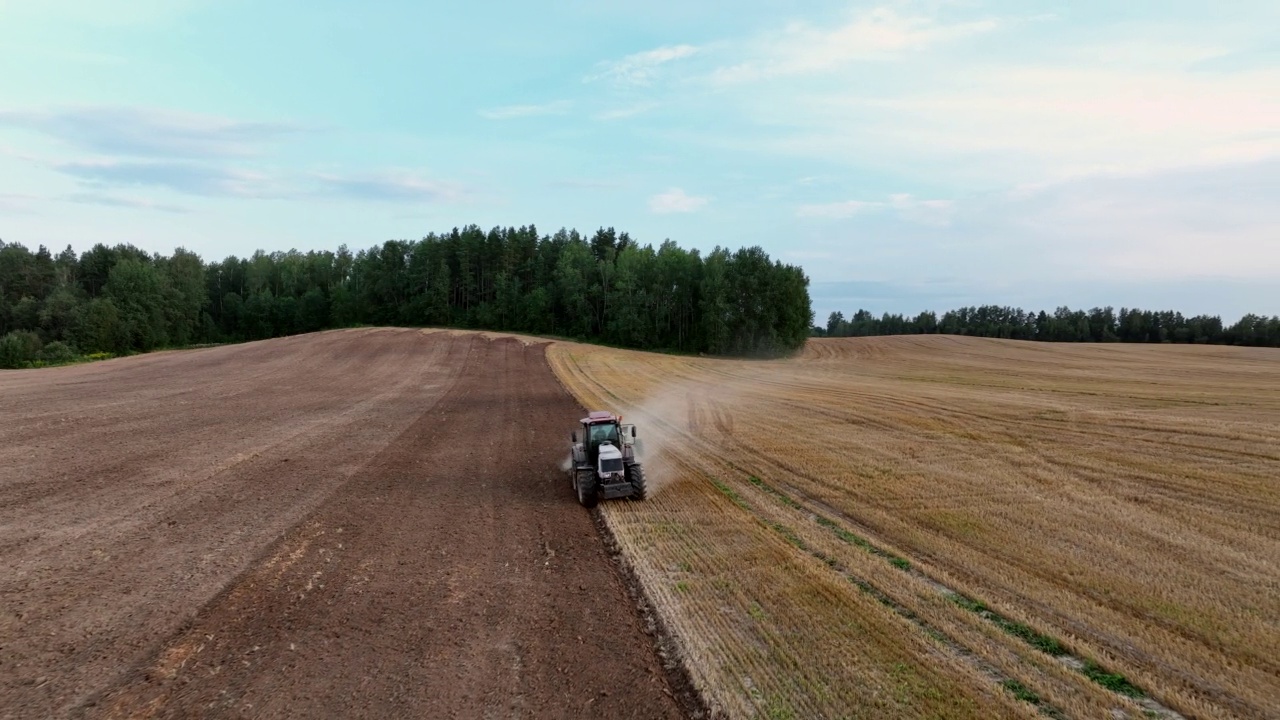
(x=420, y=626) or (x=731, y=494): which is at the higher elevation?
(x=731, y=494)

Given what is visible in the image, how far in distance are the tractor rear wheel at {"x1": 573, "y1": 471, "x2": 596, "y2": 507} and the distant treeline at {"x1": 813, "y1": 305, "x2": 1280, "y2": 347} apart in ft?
252

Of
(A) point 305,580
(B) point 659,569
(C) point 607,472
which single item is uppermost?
(C) point 607,472

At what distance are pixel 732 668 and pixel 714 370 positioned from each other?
40.5 meters

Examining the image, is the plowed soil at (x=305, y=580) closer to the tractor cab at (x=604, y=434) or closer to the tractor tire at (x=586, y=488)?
the tractor tire at (x=586, y=488)

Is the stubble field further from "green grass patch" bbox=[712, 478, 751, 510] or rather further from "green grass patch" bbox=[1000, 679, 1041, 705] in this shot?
"green grass patch" bbox=[712, 478, 751, 510]

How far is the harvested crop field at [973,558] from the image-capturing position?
20.9 ft

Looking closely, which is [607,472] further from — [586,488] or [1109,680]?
[1109,680]

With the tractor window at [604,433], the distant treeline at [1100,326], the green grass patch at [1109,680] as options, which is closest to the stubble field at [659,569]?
the green grass patch at [1109,680]

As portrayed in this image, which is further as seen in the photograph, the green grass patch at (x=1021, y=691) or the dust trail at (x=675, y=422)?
the dust trail at (x=675, y=422)

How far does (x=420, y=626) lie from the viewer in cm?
779

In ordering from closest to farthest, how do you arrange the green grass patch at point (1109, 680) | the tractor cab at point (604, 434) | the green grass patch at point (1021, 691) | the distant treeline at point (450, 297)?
the green grass patch at point (1021, 691)
the green grass patch at point (1109, 680)
the tractor cab at point (604, 434)
the distant treeline at point (450, 297)

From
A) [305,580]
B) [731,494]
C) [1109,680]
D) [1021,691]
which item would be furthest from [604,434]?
[1109,680]

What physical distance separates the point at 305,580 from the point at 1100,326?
359 ft

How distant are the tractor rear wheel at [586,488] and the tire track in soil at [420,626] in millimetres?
270
